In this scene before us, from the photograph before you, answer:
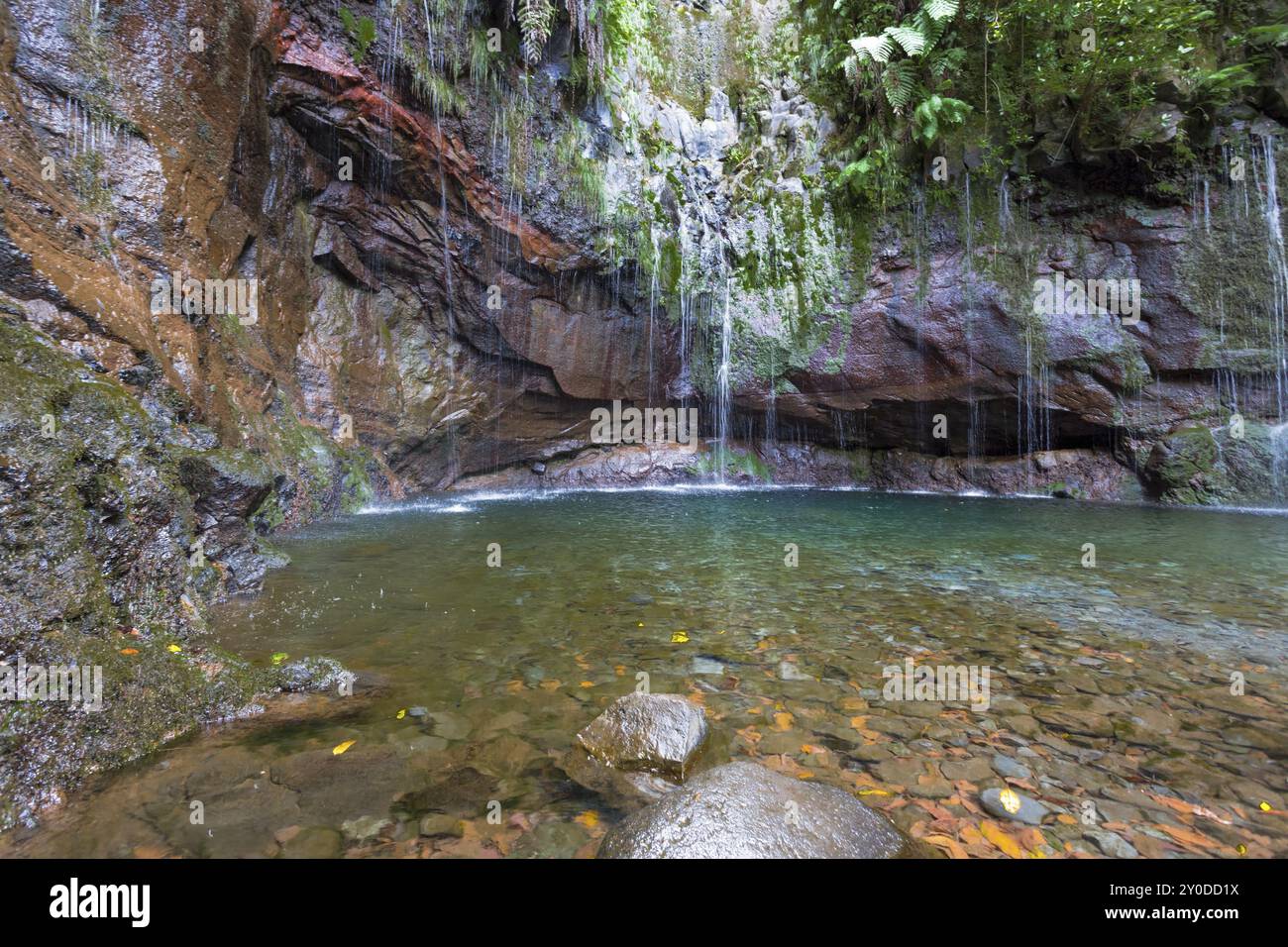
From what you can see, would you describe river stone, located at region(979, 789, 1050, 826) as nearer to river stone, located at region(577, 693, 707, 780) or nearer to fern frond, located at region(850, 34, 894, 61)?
river stone, located at region(577, 693, 707, 780)

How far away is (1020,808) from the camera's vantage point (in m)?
2.30

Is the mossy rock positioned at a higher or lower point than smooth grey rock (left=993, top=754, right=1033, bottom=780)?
higher

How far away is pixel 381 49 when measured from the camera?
1020 cm

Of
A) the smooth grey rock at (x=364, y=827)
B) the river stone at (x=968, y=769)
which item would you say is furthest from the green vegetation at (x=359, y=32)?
the river stone at (x=968, y=769)

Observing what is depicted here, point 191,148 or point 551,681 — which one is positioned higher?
point 191,148

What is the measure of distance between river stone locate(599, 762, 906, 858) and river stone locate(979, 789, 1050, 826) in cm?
51

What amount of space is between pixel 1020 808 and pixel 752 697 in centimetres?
134

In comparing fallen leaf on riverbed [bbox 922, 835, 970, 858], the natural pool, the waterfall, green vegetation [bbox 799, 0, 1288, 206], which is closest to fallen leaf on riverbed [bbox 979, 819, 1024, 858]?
the natural pool

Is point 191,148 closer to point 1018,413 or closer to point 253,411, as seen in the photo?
point 253,411

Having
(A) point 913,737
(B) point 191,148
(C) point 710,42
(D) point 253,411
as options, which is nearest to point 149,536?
(A) point 913,737

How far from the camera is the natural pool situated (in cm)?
220

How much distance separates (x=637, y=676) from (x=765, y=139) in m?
16.6

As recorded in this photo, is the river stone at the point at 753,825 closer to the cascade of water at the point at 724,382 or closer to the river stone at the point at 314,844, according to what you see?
the river stone at the point at 314,844

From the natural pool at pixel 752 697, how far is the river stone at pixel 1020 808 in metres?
0.04
